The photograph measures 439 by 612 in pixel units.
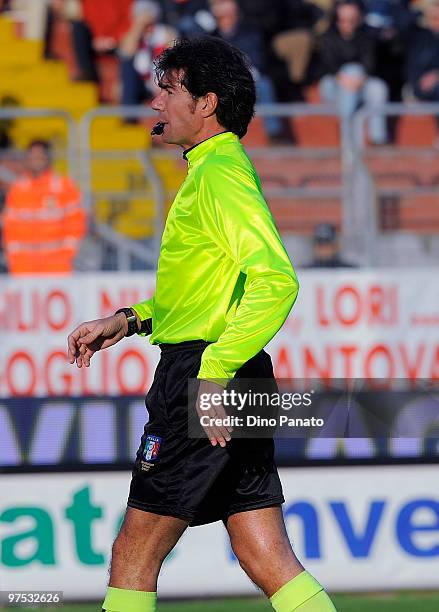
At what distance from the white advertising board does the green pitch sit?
0.14ft

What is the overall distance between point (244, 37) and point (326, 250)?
2794mm

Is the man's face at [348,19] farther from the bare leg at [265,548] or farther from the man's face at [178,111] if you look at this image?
the bare leg at [265,548]

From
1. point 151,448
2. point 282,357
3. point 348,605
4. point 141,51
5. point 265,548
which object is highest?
point 141,51

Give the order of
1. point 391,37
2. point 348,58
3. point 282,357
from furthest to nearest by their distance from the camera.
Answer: point 391,37
point 348,58
point 282,357

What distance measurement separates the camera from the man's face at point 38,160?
322 inches

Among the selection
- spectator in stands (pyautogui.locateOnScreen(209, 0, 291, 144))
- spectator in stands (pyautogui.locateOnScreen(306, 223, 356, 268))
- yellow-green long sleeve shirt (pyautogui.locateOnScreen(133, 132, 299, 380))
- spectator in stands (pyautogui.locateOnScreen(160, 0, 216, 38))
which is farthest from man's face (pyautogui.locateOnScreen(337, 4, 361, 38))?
yellow-green long sleeve shirt (pyautogui.locateOnScreen(133, 132, 299, 380))

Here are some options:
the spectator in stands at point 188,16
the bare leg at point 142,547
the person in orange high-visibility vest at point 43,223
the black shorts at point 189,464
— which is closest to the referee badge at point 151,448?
the black shorts at point 189,464

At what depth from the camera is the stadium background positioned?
5.33 metres

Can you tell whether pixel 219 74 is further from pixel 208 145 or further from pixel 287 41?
pixel 287 41

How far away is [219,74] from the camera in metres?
3.41

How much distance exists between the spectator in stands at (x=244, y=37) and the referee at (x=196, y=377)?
640cm

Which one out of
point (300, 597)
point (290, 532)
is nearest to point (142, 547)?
point (300, 597)

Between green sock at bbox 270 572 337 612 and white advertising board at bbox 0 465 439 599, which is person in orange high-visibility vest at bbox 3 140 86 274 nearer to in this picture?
white advertising board at bbox 0 465 439 599

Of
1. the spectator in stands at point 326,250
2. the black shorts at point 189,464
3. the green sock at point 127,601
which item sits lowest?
the green sock at point 127,601
